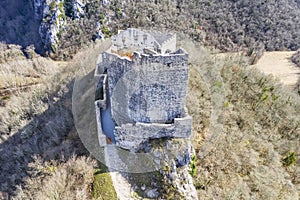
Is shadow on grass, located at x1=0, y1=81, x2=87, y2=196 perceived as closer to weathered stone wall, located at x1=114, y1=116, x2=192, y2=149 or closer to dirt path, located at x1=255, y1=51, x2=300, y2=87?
weathered stone wall, located at x1=114, y1=116, x2=192, y2=149

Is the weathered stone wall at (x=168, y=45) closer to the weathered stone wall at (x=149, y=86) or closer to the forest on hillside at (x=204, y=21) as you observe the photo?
the weathered stone wall at (x=149, y=86)

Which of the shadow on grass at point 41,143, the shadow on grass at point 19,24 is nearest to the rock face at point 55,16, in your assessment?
the shadow on grass at point 19,24

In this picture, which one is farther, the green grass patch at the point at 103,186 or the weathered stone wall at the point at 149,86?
the green grass patch at the point at 103,186

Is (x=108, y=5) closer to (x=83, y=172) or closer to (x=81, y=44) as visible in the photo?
(x=81, y=44)

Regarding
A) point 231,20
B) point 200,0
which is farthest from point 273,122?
point 200,0

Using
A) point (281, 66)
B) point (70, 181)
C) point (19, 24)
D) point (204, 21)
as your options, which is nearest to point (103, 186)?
point (70, 181)

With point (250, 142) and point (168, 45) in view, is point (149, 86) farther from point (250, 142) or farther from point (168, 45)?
point (250, 142)

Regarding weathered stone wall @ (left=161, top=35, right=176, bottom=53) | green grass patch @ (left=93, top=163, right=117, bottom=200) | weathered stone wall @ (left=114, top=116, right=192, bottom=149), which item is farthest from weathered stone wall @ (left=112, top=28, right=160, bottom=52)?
green grass patch @ (left=93, top=163, right=117, bottom=200)
